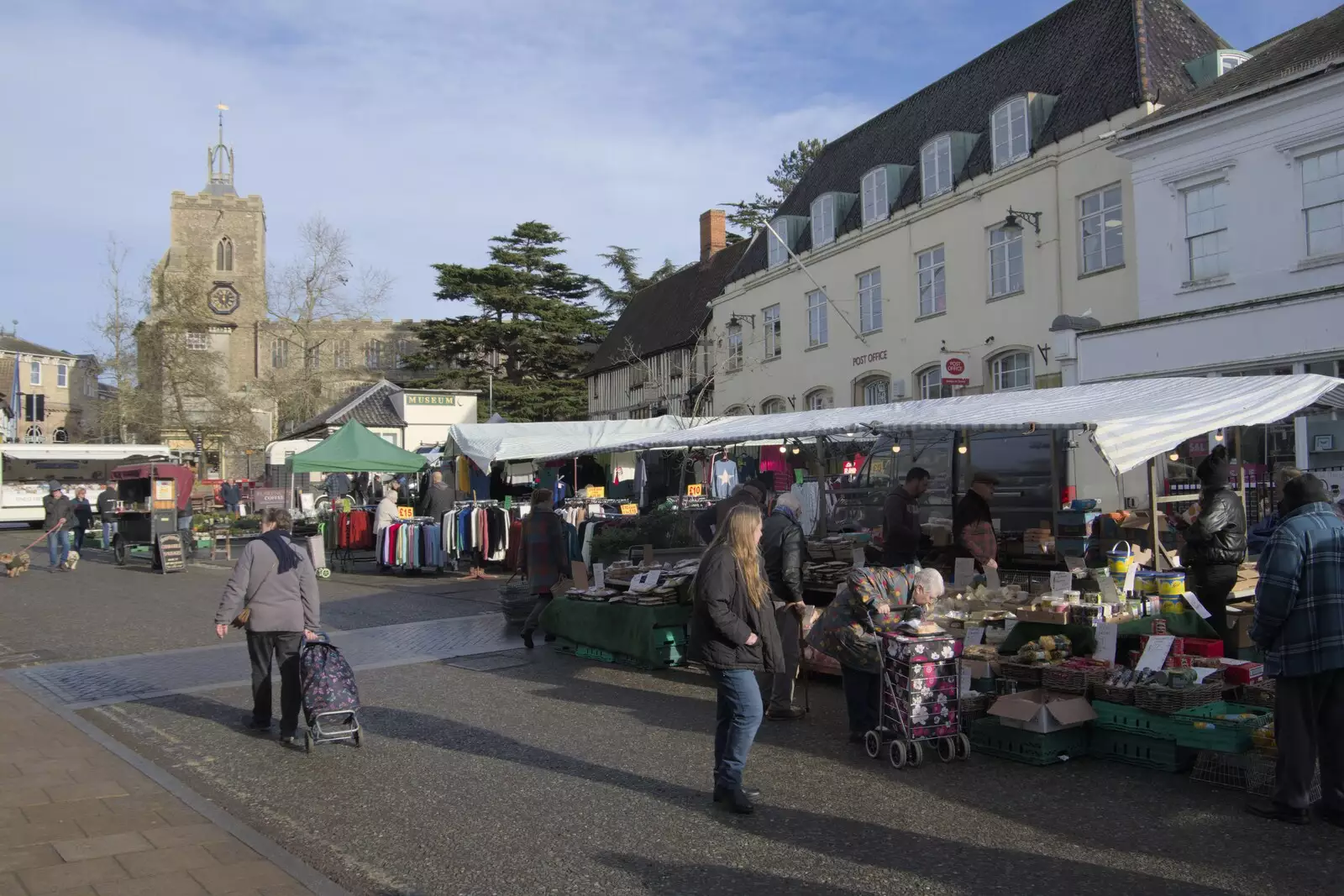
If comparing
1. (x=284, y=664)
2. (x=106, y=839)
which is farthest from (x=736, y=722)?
(x=284, y=664)

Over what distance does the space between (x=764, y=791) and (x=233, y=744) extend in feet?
12.4

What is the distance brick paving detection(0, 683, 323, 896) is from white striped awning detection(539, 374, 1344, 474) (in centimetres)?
651

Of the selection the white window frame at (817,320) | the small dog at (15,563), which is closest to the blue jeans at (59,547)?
the small dog at (15,563)

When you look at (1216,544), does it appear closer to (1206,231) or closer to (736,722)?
(736,722)

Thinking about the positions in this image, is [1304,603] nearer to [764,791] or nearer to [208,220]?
[764,791]

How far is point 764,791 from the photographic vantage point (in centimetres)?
584

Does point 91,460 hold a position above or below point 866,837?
above

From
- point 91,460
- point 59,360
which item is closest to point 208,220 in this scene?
point 59,360

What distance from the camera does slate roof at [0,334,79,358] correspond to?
244ft

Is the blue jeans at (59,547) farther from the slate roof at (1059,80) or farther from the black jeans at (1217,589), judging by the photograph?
the black jeans at (1217,589)

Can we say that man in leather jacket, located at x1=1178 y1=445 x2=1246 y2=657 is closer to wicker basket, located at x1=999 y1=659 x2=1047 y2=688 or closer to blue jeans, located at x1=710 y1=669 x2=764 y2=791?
wicker basket, located at x1=999 y1=659 x2=1047 y2=688

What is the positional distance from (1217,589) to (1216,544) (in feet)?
1.24

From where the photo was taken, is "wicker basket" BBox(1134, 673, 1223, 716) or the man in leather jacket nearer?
"wicker basket" BBox(1134, 673, 1223, 716)

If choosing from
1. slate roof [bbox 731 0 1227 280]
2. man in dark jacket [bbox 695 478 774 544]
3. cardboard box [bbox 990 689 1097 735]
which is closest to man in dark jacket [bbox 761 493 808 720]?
man in dark jacket [bbox 695 478 774 544]
